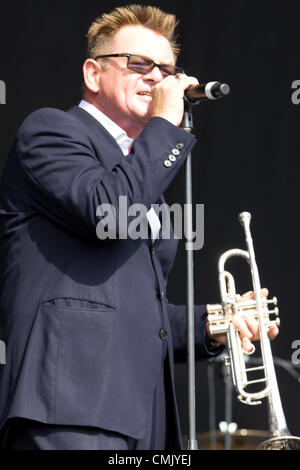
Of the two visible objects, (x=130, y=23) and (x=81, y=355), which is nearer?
(x=81, y=355)

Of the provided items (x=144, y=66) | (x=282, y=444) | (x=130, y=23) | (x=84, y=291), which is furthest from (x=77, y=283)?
(x=130, y=23)

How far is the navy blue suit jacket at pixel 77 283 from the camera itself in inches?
78.5

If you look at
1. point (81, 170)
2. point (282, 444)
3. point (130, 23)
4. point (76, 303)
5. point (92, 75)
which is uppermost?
point (130, 23)

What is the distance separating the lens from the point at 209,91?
85.0 inches

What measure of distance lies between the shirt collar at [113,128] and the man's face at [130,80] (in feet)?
0.16

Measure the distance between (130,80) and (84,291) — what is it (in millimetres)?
788

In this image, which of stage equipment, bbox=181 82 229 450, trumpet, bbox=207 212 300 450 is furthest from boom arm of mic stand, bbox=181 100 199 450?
trumpet, bbox=207 212 300 450

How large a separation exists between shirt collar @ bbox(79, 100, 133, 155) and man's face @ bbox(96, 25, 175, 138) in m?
0.05

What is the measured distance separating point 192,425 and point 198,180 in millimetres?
2419

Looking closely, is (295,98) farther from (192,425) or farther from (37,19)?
(192,425)

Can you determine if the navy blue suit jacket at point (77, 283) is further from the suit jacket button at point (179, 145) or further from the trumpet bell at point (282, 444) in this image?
the trumpet bell at point (282, 444)

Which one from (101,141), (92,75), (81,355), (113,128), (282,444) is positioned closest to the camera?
(81,355)

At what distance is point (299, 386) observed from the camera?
4.44 m

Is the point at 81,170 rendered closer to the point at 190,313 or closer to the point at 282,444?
the point at 190,313
